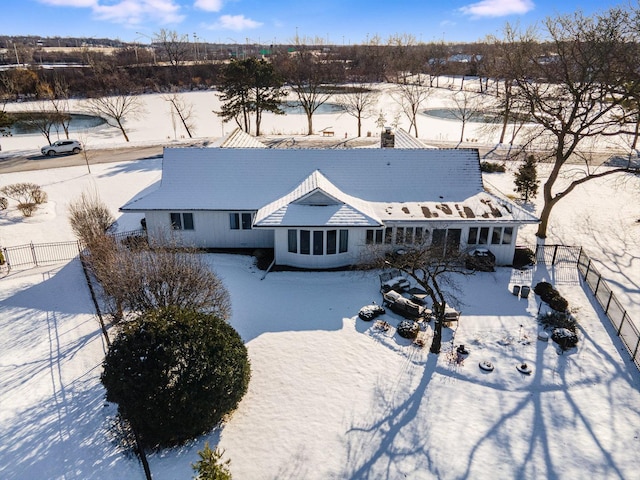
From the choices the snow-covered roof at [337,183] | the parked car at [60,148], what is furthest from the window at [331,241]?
the parked car at [60,148]

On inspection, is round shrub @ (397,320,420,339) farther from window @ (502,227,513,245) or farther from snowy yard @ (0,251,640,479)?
window @ (502,227,513,245)

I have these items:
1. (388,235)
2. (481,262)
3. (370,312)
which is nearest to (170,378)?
(370,312)

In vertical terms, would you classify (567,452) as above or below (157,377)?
below

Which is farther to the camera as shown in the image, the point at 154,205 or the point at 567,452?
the point at 154,205

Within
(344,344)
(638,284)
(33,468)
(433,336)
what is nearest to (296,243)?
(344,344)

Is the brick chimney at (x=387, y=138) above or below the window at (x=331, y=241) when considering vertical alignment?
above

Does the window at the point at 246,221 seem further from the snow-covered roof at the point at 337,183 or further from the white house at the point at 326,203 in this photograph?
the snow-covered roof at the point at 337,183

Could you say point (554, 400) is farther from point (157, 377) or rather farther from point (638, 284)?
point (157, 377)
